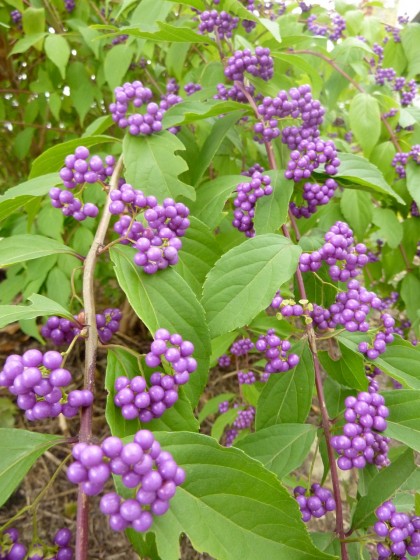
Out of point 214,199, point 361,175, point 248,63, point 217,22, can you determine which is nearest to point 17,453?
point 214,199

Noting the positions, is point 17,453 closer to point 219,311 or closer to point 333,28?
point 219,311

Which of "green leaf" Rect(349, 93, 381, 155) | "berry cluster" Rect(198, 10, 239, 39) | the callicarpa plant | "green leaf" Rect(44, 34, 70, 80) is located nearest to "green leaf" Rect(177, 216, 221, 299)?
the callicarpa plant

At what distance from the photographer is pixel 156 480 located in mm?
834

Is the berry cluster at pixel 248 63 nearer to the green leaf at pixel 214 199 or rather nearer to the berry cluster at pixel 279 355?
the green leaf at pixel 214 199

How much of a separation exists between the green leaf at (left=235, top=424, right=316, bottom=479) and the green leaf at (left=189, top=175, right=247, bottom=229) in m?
0.81

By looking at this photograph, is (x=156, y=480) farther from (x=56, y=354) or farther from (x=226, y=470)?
(x=56, y=354)

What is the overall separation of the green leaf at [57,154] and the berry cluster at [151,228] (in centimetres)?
53

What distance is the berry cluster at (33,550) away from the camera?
1050 mm

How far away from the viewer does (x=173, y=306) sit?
134cm

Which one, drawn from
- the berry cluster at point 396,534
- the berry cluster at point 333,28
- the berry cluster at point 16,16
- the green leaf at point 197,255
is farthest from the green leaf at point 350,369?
the berry cluster at point 16,16

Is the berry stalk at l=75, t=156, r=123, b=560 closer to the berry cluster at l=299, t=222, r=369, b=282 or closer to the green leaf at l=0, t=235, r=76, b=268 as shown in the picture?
the green leaf at l=0, t=235, r=76, b=268

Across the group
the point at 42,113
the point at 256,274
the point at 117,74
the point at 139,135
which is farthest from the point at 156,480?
the point at 42,113

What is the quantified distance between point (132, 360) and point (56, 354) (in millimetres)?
279

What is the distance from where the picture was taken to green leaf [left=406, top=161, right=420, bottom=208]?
233cm
